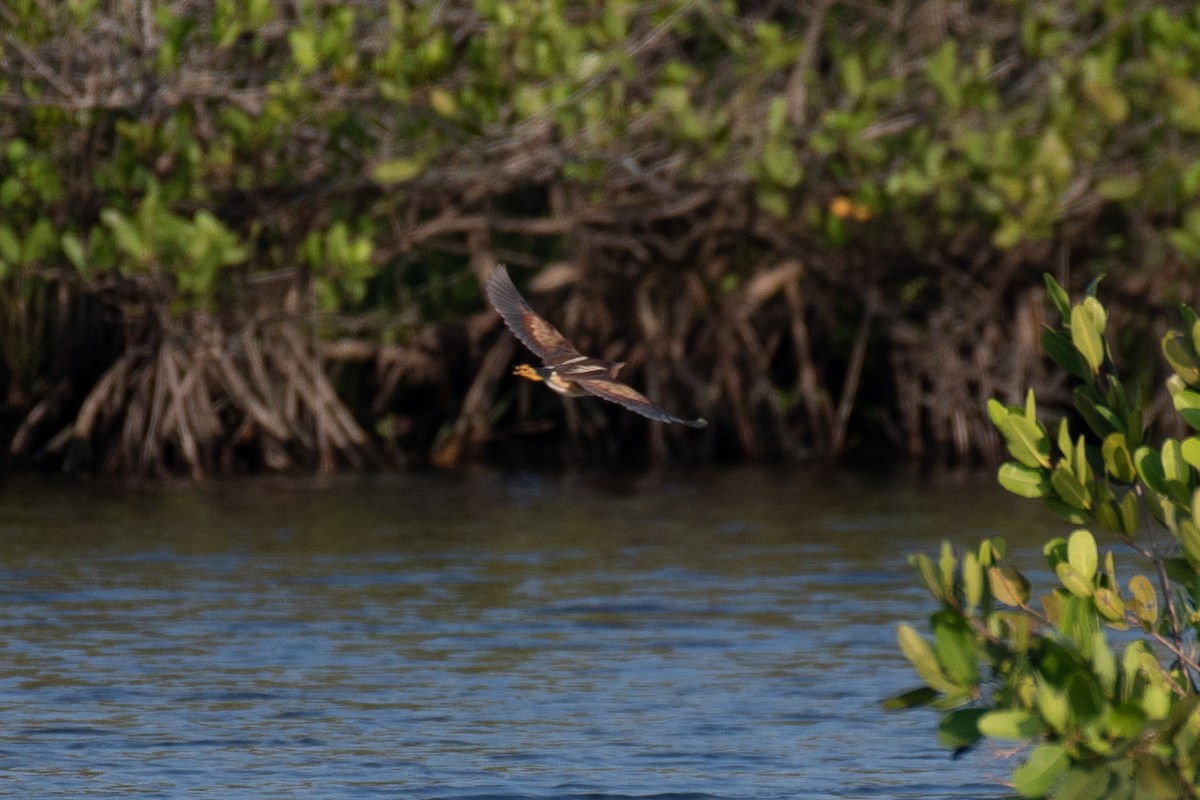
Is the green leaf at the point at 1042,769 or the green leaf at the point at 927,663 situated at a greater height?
the green leaf at the point at 927,663

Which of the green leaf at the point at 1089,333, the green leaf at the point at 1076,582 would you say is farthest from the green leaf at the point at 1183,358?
the green leaf at the point at 1076,582

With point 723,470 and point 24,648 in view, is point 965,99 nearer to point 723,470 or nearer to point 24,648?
point 723,470

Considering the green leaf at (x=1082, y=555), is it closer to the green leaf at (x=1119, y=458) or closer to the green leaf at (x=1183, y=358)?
the green leaf at (x=1119, y=458)

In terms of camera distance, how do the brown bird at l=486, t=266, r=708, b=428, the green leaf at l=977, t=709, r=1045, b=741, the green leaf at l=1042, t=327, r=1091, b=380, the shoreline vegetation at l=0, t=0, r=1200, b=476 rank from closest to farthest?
the green leaf at l=977, t=709, r=1045, b=741 → the green leaf at l=1042, t=327, r=1091, b=380 → the brown bird at l=486, t=266, r=708, b=428 → the shoreline vegetation at l=0, t=0, r=1200, b=476

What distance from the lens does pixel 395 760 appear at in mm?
6953

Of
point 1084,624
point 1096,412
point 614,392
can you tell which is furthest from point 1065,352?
point 614,392

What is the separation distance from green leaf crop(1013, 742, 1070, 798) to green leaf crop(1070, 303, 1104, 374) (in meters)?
1.09

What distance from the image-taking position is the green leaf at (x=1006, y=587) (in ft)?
15.5

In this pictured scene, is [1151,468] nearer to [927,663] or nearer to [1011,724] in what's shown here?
[927,663]

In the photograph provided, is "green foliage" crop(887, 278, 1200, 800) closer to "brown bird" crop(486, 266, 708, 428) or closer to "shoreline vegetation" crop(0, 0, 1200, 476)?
"brown bird" crop(486, 266, 708, 428)

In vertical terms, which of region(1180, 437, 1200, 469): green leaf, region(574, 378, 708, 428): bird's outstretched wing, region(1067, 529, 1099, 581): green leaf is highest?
region(574, 378, 708, 428): bird's outstretched wing

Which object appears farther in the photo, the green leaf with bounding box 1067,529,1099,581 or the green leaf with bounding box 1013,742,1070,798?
the green leaf with bounding box 1067,529,1099,581

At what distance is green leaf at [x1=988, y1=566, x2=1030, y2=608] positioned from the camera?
4716mm

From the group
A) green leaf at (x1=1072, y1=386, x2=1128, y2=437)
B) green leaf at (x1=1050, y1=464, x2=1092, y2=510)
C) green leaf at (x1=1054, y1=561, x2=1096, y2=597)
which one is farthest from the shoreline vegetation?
green leaf at (x1=1054, y1=561, x2=1096, y2=597)
